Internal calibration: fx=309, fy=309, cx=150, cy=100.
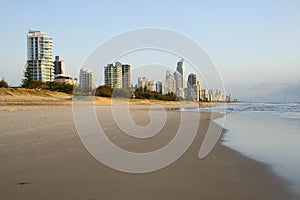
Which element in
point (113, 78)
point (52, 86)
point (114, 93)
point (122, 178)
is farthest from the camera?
point (113, 78)

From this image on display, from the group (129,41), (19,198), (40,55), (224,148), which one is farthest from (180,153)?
(40,55)

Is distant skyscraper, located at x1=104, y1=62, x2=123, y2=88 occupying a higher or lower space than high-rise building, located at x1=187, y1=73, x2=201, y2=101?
higher

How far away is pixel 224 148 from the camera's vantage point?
323 inches

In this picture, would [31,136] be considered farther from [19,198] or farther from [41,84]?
[41,84]

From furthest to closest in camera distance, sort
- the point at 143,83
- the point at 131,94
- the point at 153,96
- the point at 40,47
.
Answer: the point at 40,47 < the point at 153,96 < the point at 143,83 < the point at 131,94

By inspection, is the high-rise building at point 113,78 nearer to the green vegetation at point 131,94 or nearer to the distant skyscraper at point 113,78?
the distant skyscraper at point 113,78

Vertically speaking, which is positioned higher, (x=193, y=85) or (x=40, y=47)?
(x=40, y=47)

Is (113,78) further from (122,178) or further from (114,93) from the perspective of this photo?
(122,178)

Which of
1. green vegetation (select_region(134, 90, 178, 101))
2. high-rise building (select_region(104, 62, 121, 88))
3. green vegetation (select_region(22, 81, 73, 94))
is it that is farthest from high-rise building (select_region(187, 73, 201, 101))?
green vegetation (select_region(22, 81, 73, 94))

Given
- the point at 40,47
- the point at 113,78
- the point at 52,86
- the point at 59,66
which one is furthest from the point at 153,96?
the point at 59,66

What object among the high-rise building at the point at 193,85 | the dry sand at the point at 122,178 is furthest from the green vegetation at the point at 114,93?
the dry sand at the point at 122,178

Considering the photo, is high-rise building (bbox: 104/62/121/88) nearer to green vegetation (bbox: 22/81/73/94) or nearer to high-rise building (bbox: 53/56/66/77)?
green vegetation (bbox: 22/81/73/94)

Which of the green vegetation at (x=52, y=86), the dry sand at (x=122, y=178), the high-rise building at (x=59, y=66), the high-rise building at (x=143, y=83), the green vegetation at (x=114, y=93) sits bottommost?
the dry sand at (x=122, y=178)

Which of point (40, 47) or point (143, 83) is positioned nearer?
point (143, 83)
